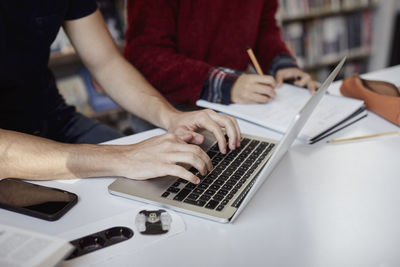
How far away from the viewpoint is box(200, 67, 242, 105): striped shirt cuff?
1100 millimetres

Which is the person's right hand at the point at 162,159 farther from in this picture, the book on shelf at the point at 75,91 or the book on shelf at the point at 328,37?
the book on shelf at the point at 328,37

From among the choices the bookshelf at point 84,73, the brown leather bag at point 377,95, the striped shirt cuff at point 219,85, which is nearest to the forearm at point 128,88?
the striped shirt cuff at point 219,85

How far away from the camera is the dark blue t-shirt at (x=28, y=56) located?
1.08 m

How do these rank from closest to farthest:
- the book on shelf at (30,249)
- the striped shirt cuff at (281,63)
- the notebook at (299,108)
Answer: the book on shelf at (30,249) → the notebook at (299,108) → the striped shirt cuff at (281,63)

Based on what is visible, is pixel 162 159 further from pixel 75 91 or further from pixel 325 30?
pixel 325 30

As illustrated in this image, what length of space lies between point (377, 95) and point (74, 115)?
91 cm

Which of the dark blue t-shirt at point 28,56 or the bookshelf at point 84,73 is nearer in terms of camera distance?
the dark blue t-shirt at point 28,56

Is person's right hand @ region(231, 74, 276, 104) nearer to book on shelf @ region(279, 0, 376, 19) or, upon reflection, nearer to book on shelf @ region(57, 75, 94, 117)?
book on shelf @ region(57, 75, 94, 117)

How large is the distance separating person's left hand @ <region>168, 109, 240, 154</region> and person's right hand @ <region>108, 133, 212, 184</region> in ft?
0.18

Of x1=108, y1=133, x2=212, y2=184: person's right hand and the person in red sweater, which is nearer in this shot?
x1=108, y1=133, x2=212, y2=184: person's right hand

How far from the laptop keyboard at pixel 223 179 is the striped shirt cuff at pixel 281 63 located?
0.55 meters

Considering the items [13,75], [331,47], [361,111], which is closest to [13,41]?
[13,75]

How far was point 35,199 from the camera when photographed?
0.71 m

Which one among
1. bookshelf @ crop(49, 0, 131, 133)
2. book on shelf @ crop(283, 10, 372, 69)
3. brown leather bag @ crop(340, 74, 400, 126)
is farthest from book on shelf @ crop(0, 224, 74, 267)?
book on shelf @ crop(283, 10, 372, 69)
